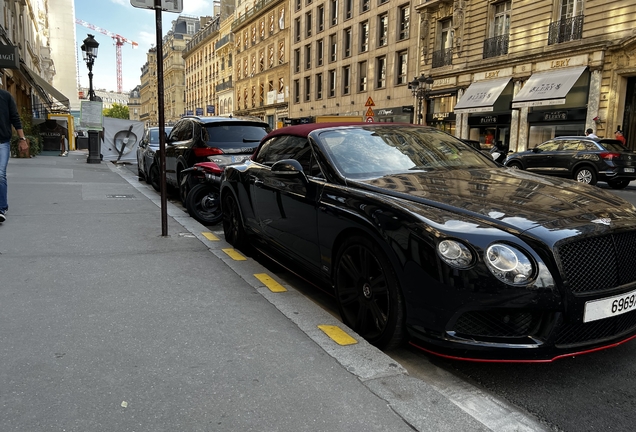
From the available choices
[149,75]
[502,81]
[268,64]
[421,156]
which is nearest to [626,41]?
[502,81]

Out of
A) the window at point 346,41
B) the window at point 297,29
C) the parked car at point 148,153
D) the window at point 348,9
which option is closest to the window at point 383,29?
the window at point 346,41

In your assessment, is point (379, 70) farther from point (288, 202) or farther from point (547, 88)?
point (288, 202)

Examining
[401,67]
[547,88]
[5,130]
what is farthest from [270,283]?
[401,67]

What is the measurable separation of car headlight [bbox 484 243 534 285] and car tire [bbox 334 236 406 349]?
59 cm

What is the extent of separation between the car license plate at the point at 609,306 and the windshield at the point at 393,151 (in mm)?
Answer: 1649

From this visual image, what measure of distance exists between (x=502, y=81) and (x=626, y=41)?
263 inches

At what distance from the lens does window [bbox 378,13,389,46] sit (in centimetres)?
3766

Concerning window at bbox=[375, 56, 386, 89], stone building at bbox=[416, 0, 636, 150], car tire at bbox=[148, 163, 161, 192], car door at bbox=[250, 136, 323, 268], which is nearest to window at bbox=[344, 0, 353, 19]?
window at bbox=[375, 56, 386, 89]

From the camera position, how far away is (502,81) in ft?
88.4

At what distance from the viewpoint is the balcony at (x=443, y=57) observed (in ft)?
102

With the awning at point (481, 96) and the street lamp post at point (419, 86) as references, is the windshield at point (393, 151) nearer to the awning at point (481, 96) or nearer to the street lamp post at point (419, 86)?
the street lamp post at point (419, 86)

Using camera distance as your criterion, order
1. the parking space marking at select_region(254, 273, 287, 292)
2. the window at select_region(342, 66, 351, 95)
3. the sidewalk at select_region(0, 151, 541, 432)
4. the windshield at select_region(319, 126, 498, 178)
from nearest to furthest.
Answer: the sidewalk at select_region(0, 151, 541, 432)
the windshield at select_region(319, 126, 498, 178)
the parking space marking at select_region(254, 273, 287, 292)
the window at select_region(342, 66, 351, 95)

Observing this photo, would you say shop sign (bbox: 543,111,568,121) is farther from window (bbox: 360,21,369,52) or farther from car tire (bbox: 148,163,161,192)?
car tire (bbox: 148,163,161,192)

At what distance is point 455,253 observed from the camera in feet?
8.71
